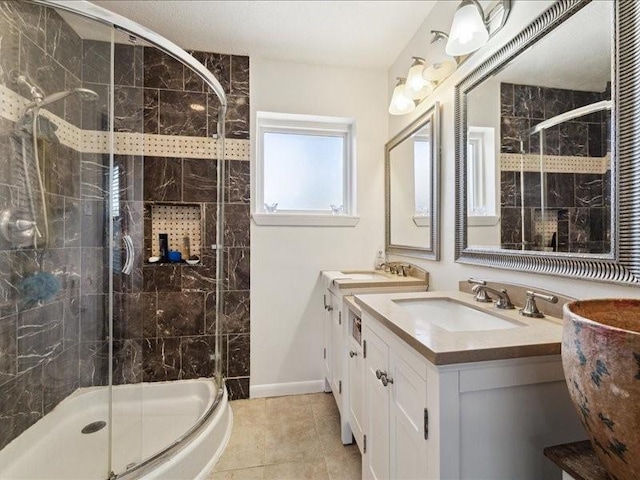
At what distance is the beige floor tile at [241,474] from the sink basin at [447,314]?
1.11 m

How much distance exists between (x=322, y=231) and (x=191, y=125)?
1.21 m

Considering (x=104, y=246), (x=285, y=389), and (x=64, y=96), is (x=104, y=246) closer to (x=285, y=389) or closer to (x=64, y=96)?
(x=64, y=96)

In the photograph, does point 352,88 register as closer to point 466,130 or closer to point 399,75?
point 399,75

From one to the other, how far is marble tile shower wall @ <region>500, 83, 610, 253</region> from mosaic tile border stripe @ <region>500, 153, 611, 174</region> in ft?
0.04

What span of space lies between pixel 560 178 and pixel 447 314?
0.64 m

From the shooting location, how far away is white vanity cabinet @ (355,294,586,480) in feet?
2.33

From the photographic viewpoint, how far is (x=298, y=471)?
1.51 metres

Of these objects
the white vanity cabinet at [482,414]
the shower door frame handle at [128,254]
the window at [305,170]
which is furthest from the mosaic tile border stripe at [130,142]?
the white vanity cabinet at [482,414]

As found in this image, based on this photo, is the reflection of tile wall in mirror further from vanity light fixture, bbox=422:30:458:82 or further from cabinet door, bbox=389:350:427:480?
cabinet door, bbox=389:350:427:480

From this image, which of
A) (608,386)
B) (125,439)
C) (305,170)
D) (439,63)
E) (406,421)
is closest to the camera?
(608,386)

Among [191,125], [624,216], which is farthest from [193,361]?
[624,216]

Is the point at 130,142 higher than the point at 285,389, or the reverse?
the point at 130,142

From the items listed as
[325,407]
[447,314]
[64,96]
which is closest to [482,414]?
[447,314]

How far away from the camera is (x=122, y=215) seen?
183 centimetres
